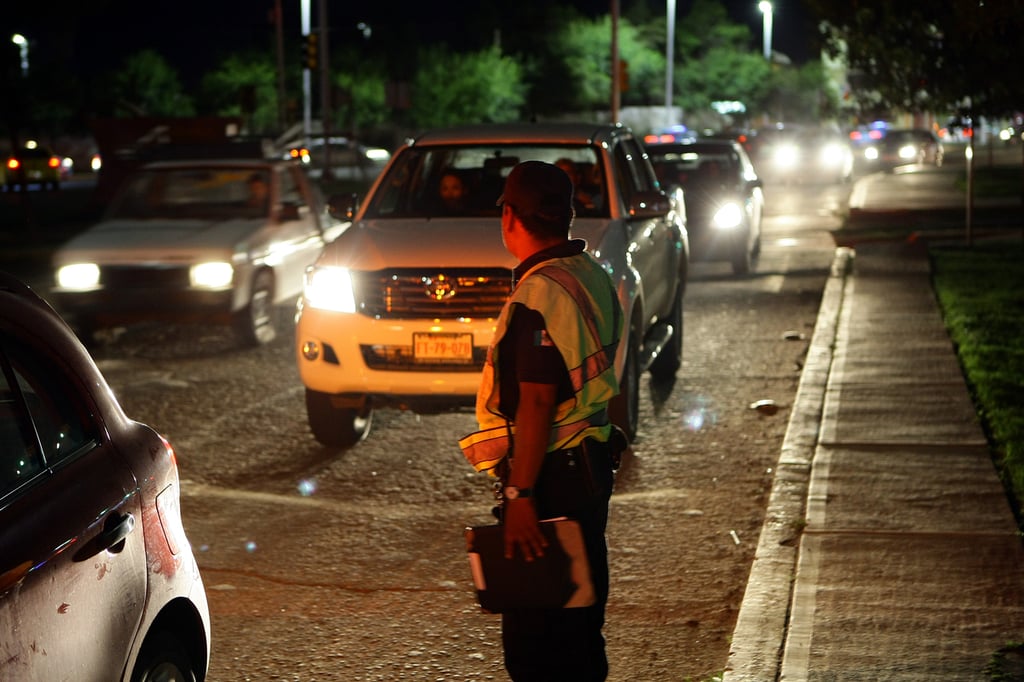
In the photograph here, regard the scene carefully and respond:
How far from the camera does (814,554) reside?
6297mm

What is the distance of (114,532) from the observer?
11.5ft

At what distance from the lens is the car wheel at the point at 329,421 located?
8.78 meters

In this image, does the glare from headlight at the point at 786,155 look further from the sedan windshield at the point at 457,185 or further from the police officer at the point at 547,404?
the police officer at the point at 547,404

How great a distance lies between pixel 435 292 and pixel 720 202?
10.7m

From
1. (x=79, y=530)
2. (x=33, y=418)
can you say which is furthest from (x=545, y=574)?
(x=33, y=418)

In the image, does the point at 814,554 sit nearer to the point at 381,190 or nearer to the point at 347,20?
the point at 381,190

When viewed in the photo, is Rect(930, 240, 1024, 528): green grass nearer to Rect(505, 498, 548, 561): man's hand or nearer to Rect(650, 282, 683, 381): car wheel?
Rect(650, 282, 683, 381): car wheel

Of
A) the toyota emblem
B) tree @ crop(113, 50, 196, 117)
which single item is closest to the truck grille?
the toyota emblem

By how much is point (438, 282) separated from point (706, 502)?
1.91 m

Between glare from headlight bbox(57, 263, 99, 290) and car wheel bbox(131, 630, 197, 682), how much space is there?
8.93m

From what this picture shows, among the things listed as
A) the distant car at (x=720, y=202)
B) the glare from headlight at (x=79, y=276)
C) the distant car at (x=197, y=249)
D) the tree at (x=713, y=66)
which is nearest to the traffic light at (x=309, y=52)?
the distant car at (x=720, y=202)

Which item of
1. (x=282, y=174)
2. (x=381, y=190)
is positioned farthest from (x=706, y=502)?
(x=282, y=174)

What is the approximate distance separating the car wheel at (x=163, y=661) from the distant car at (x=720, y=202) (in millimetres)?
14142

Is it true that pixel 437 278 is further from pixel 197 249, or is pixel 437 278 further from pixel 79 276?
pixel 79 276
